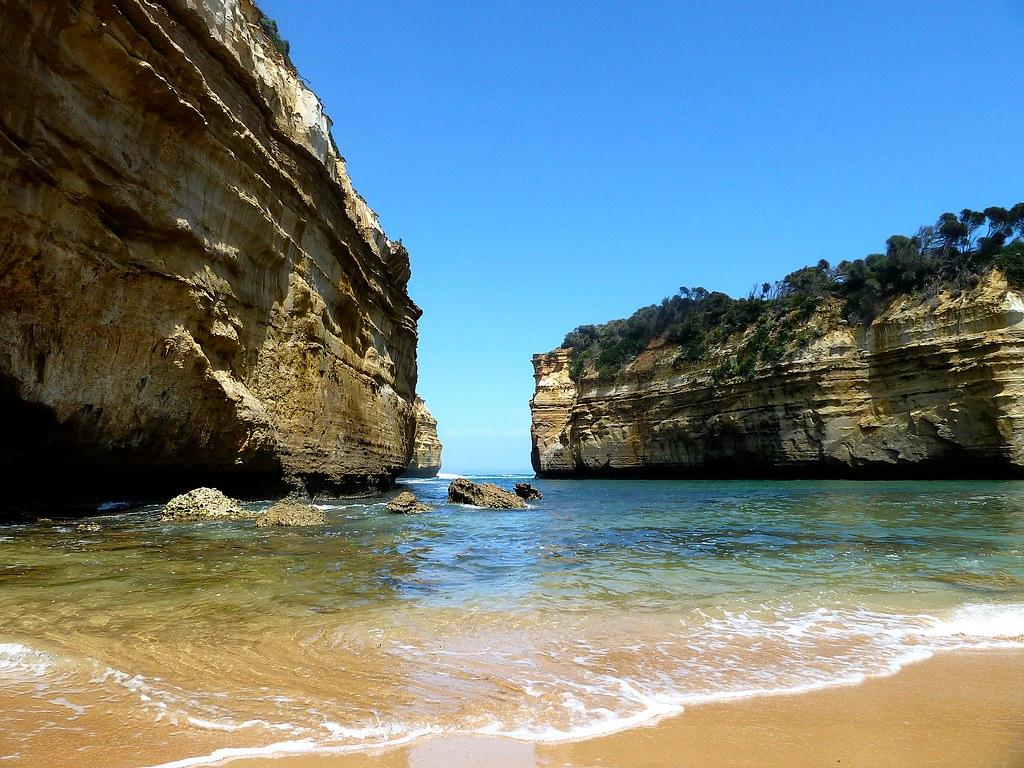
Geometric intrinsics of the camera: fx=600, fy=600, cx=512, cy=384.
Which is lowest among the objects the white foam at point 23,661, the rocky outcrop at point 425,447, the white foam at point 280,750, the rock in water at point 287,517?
the white foam at point 280,750

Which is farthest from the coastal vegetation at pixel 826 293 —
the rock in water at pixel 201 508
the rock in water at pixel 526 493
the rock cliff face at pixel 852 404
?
the rock in water at pixel 201 508

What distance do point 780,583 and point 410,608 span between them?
3782 millimetres

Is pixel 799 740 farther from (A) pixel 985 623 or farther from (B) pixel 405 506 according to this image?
(B) pixel 405 506

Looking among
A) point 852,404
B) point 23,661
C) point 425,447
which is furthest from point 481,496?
point 425,447

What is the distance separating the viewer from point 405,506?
14.8 meters

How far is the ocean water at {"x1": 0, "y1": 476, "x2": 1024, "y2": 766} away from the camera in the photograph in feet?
9.26

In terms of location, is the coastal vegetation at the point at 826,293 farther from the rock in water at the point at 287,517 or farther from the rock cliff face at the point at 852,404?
the rock in water at the point at 287,517

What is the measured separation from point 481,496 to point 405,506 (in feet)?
13.4

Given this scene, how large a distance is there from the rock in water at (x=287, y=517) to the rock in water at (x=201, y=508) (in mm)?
1615

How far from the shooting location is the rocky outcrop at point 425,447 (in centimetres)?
7044

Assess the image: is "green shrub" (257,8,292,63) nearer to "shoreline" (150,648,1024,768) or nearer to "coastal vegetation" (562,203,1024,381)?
"shoreline" (150,648,1024,768)

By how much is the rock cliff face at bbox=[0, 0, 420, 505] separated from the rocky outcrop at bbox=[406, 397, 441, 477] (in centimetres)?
5228

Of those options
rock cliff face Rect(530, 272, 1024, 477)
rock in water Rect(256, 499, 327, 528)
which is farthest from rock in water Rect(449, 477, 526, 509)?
rock cliff face Rect(530, 272, 1024, 477)

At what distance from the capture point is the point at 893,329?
3000 cm
